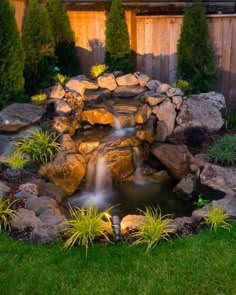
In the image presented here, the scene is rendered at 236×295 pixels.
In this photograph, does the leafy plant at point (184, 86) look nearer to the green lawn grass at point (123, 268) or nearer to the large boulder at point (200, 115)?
the large boulder at point (200, 115)

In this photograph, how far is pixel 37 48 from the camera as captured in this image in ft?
28.7

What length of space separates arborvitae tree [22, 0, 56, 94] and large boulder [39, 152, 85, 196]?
2.43 metres

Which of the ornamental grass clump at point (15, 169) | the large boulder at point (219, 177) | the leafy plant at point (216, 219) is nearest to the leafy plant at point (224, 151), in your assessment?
the large boulder at point (219, 177)

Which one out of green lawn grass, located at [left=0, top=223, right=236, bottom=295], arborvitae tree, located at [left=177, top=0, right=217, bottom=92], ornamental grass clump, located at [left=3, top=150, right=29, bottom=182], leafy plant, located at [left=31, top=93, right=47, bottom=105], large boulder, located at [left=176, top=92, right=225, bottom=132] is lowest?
green lawn grass, located at [left=0, top=223, right=236, bottom=295]

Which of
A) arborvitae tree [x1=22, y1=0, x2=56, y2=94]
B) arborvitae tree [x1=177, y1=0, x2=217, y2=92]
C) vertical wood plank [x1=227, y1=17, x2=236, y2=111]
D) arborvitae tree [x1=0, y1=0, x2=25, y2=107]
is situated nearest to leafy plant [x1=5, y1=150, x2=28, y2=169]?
arborvitae tree [x1=0, y1=0, x2=25, y2=107]

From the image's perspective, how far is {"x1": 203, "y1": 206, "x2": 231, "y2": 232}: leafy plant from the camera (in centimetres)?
512

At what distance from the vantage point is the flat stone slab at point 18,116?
7.39 meters

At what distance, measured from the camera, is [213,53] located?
8.85 metres

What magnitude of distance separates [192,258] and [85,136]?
12.4 feet

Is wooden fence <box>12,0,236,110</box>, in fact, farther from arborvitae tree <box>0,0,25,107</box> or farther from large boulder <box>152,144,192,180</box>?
large boulder <box>152,144,192,180</box>

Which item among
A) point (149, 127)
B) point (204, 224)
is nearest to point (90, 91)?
point (149, 127)

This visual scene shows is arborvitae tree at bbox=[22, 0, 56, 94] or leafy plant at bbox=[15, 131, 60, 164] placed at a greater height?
arborvitae tree at bbox=[22, 0, 56, 94]

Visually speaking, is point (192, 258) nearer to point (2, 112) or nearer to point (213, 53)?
point (2, 112)

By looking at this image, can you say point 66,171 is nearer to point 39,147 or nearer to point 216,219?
point 39,147
